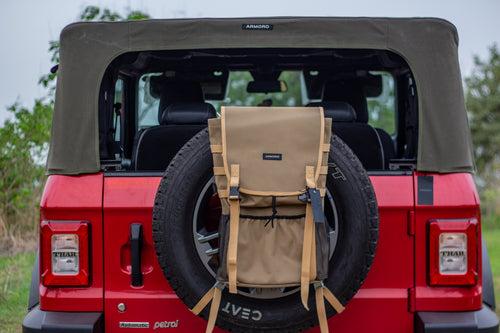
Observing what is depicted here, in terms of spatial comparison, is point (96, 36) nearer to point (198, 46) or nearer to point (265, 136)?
point (198, 46)

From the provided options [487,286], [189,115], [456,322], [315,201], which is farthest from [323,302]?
[189,115]

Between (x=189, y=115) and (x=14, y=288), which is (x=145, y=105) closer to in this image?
(x=189, y=115)

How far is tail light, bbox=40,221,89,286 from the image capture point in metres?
3.29

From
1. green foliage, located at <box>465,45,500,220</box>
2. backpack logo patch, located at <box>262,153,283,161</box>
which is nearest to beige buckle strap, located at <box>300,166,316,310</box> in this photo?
backpack logo patch, located at <box>262,153,283,161</box>

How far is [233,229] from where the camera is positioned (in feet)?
9.55

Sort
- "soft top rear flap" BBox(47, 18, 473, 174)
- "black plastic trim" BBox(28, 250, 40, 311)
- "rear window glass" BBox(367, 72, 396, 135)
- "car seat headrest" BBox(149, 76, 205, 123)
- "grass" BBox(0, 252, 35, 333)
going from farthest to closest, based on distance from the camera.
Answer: "grass" BBox(0, 252, 35, 333) < "rear window glass" BBox(367, 72, 396, 135) < "car seat headrest" BBox(149, 76, 205, 123) < "black plastic trim" BBox(28, 250, 40, 311) < "soft top rear flap" BBox(47, 18, 473, 174)

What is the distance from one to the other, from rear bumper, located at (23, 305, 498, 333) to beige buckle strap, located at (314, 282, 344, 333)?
0.48m

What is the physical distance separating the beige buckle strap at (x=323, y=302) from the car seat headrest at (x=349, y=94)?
2.38 metres

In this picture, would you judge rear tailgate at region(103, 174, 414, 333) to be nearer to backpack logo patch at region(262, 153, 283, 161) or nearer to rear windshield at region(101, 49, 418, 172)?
backpack logo patch at region(262, 153, 283, 161)

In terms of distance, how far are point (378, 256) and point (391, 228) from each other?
0.14 m

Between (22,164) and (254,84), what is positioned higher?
(254,84)

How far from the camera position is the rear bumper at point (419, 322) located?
3.23 m

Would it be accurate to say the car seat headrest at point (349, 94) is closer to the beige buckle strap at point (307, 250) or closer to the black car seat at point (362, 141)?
the black car seat at point (362, 141)

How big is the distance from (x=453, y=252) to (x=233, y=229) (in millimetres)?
1039
